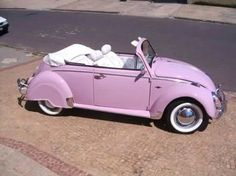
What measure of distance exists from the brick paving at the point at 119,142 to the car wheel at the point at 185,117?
155mm

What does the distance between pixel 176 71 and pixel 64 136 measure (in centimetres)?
240

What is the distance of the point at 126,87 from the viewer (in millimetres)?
8328

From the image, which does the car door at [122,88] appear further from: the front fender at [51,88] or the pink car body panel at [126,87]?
the front fender at [51,88]

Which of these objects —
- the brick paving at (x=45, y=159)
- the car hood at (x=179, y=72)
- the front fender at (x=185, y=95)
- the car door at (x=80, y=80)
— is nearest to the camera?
the brick paving at (x=45, y=159)

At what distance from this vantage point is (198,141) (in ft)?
26.0

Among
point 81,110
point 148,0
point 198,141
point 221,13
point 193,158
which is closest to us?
point 193,158

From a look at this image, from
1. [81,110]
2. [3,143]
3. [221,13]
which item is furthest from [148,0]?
[3,143]

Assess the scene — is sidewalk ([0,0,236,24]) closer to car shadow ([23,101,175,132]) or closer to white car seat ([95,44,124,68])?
white car seat ([95,44,124,68])

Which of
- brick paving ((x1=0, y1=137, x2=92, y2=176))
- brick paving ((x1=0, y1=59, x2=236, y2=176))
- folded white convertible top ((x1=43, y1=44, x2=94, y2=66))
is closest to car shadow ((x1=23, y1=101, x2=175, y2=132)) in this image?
brick paving ((x1=0, y1=59, x2=236, y2=176))

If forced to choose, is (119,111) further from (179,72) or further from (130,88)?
(179,72)

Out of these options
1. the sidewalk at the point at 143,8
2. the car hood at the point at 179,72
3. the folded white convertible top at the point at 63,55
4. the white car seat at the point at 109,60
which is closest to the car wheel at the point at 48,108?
the folded white convertible top at the point at 63,55

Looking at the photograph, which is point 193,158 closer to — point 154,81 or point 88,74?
point 154,81

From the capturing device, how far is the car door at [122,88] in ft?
27.1

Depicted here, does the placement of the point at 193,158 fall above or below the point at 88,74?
below
